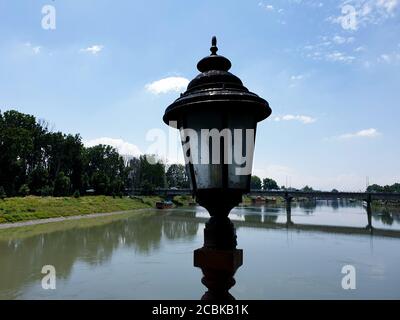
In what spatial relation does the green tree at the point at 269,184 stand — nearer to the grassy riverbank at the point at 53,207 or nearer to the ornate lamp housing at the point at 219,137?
the grassy riverbank at the point at 53,207

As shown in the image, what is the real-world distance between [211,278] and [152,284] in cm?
1591

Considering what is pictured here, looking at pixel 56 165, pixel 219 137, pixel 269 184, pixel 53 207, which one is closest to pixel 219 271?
pixel 219 137

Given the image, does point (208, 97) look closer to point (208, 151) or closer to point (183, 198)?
point (208, 151)

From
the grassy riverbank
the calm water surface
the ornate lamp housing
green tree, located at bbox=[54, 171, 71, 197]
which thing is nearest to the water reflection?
the calm water surface

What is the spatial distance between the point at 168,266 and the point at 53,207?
3753 cm

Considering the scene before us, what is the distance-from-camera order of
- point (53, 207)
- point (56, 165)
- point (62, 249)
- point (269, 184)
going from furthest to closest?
point (269, 184)
point (56, 165)
point (53, 207)
point (62, 249)

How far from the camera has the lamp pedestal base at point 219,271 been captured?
8.49ft

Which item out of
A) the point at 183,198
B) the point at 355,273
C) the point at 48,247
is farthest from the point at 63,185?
the point at 355,273

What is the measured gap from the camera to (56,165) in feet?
253

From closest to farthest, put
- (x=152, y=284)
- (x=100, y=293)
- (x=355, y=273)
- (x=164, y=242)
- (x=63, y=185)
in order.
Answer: (x=100, y=293)
(x=152, y=284)
(x=355, y=273)
(x=164, y=242)
(x=63, y=185)

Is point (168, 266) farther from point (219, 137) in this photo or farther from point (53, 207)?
point (53, 207)

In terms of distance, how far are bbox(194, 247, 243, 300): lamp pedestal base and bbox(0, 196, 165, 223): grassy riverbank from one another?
4353 centimetres
